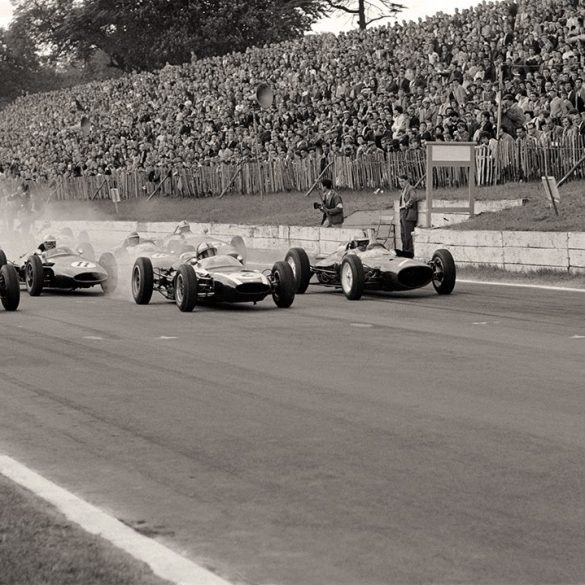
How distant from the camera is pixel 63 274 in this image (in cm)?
1881

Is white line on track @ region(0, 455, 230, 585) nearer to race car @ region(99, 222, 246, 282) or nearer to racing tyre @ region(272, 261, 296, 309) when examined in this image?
racing tyre @ region(272, 261, 296, 309)

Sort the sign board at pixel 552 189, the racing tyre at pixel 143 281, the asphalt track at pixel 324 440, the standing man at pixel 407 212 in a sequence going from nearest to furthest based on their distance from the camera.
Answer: the asphalt track at pixel 324 440, the racing tyre at pixel 143 281, the sign board at pixel 552 189, the standing man at pixel 407 212

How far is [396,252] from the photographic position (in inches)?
709

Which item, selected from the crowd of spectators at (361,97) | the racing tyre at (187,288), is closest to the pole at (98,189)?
the crowd of spectators at (361,97)

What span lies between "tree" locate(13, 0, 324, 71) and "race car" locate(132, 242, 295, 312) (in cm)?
5083

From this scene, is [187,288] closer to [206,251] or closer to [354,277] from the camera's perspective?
[206,251]

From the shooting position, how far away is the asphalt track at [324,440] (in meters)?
5.12

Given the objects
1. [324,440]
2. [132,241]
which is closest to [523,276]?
[132,241]

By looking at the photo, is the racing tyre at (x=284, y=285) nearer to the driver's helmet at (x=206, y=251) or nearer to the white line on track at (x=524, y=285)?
the driver's helmet at (x=206, y=251)

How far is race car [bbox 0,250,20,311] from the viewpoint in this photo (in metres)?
16.0

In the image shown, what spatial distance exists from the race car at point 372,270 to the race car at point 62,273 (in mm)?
2915

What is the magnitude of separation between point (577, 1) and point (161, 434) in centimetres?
2089

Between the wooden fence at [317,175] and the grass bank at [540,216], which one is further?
the wooden fence at [317,175]

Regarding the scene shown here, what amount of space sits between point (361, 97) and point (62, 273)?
14.2m
